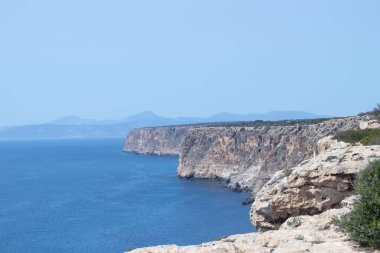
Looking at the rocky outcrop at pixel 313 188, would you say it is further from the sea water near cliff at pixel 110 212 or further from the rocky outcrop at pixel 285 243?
the sea water near cliff at pixel 110 212

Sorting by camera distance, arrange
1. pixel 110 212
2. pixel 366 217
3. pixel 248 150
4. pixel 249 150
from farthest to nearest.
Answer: pixel 248 150 → pixel 249 150 → pixel 110 212 → pixel 366 217

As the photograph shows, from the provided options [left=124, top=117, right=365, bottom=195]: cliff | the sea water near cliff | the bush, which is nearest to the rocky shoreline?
the bush

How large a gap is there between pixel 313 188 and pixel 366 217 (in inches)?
262

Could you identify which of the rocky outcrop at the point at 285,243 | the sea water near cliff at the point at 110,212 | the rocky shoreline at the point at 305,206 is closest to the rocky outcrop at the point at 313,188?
the rocky shoreline at the point at 305,206

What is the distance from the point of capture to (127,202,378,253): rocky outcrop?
12.6 metres

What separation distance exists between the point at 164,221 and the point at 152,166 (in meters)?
85.2

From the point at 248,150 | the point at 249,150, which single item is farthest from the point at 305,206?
the point at 248,150

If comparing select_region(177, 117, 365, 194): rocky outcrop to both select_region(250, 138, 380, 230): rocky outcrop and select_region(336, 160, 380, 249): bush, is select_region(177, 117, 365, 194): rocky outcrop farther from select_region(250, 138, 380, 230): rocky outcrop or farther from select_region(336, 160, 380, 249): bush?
select_region(336, 160, 380, 249): bush

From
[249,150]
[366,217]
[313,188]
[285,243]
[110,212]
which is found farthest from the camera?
[249,150]

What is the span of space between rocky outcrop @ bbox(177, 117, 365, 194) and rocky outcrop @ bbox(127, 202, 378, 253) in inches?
2506

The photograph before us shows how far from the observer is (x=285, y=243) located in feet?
43.2

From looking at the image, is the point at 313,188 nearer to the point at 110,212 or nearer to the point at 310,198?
the point at 310,198

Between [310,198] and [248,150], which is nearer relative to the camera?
[310,198]

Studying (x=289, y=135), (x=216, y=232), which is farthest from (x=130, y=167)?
(x=216, y=232)
